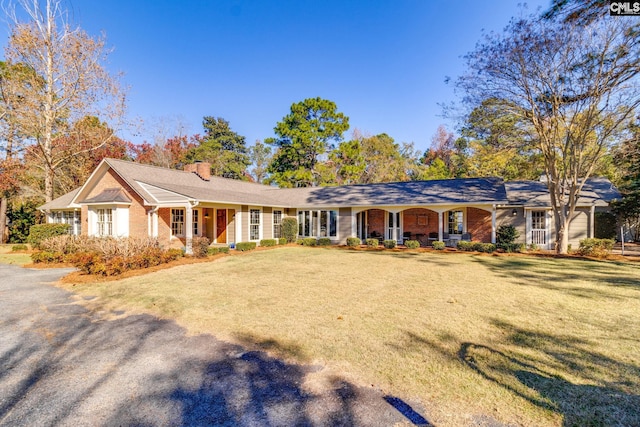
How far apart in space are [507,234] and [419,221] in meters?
4.71

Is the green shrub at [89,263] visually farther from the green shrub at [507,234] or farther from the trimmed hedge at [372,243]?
the green shrub at [507,234]

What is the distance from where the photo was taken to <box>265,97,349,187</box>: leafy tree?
31484mm

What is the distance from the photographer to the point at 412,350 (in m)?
4.15

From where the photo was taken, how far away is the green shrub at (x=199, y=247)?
13.0 meters

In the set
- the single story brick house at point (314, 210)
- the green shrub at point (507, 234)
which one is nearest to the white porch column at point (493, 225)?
the single story brick house at point (314, 210)

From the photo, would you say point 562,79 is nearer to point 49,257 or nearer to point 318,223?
point 318,223

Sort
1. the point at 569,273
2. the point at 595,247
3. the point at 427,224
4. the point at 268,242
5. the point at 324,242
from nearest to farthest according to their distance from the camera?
the point at 569,273 < the point at 595,247 < the point at 268,242 < the point at 427,224 < the point at 324,242

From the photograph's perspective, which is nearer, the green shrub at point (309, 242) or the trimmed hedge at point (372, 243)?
the trimmed hedge at point (372, 243)

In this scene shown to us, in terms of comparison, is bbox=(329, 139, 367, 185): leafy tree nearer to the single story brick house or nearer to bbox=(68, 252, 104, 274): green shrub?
the single story brick house

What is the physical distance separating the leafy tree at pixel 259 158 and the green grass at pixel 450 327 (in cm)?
3920

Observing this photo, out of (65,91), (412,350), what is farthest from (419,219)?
(65,91)

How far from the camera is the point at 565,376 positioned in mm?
3479

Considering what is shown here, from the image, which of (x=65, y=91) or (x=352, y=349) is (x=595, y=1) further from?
(x=65, y=91)

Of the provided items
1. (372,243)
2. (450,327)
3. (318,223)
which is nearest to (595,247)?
(372,243)
